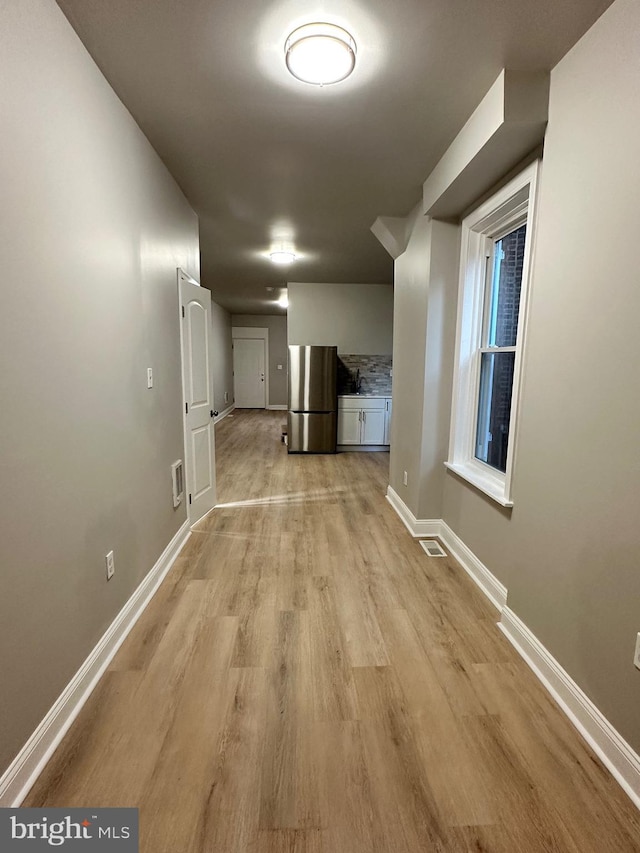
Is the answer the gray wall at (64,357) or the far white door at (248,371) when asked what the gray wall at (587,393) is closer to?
the gray wall at (64,357)

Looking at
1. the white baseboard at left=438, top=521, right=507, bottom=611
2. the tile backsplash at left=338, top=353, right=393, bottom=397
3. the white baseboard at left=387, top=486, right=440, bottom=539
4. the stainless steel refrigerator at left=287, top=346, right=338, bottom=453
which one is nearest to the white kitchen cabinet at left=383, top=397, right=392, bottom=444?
the tile backsplash at left=338, top=353, right=393, bottom=397

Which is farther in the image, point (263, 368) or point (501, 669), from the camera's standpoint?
point (263, 368)

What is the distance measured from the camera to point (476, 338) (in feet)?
8.68

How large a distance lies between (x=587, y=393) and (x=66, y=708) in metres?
2.14

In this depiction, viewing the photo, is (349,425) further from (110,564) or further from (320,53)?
(320,53)

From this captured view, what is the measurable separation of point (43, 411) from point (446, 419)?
2.41m

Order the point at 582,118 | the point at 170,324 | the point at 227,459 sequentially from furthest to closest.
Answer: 1. the point at 227,459
2. the point at 170,324
3. the point at 582,118

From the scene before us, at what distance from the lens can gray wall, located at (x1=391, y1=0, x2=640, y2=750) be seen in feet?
4.09

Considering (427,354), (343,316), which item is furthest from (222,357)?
(427,354)

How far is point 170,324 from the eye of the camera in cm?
260

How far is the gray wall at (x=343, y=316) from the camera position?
5992mm

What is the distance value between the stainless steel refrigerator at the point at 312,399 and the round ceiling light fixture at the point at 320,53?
3.92 metres

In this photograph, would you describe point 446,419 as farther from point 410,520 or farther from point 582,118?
point 582,118

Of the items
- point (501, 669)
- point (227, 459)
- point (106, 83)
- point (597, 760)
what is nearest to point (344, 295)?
point (227, 459)
